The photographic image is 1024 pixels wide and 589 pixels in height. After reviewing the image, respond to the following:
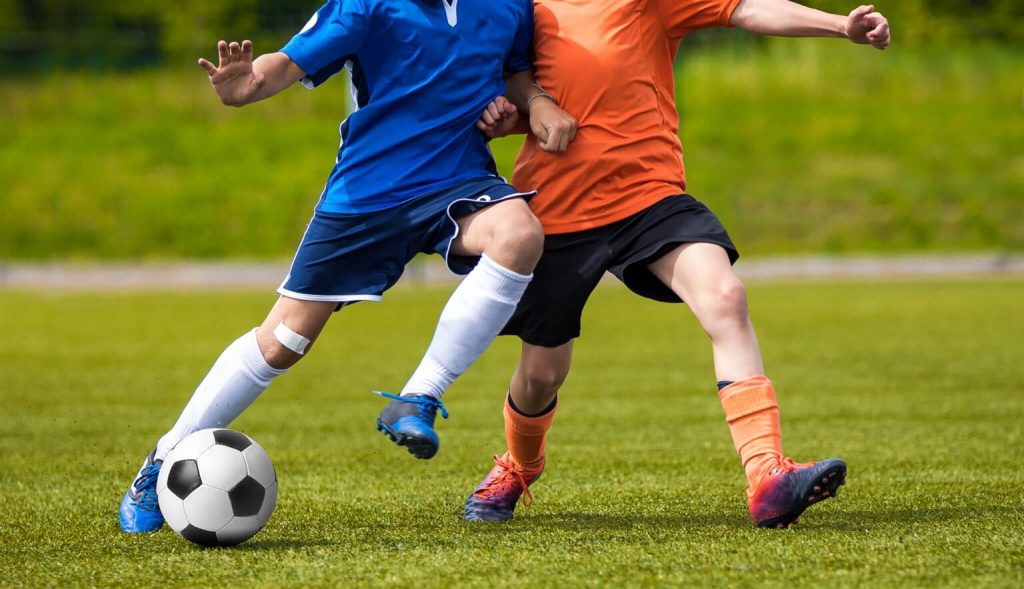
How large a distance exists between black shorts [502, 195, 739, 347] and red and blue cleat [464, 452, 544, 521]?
513 millimetres

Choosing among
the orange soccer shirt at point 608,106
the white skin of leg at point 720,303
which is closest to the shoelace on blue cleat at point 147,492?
the orange soccer shirt at point 608,106

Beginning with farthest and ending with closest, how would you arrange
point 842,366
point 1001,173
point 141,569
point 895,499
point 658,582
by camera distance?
point 1001,173, point 842,366, point 895,499, point 141,569, point 658,582

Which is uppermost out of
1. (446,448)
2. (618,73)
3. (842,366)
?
(618,73)

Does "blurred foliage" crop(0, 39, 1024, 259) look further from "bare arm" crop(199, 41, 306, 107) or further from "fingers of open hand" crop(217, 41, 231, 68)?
"fingers of open hand" crop(217, 41, 231, 68)

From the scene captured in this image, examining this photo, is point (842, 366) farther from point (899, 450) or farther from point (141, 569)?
point (141, 569)

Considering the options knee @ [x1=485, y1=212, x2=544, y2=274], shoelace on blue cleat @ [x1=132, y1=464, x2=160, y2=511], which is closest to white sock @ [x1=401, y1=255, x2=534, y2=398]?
knee @ [x1=485, y1=212, x2=544, y2=274]

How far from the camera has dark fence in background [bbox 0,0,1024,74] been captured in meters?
30.5

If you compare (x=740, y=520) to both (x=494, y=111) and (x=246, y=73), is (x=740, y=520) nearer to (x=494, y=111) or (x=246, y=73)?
(x=494, y=111)

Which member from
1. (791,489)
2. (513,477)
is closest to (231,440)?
(513,477)

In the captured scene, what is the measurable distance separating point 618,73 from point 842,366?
5849mm

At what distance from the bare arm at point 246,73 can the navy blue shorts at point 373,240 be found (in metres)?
0.42

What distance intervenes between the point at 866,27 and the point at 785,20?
270 mm

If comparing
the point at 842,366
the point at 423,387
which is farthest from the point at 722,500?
the point at 842,366

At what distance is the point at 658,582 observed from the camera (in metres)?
3.45
